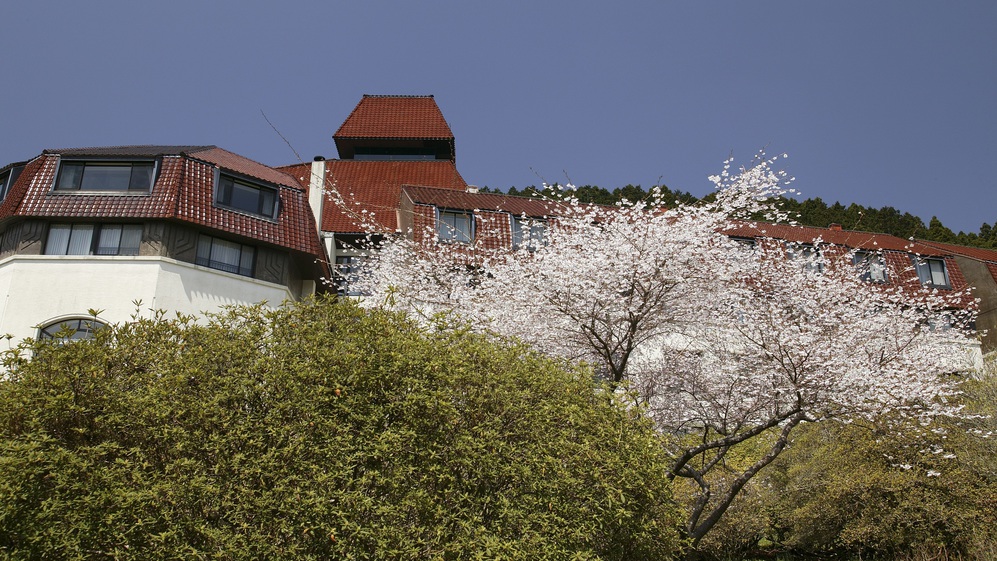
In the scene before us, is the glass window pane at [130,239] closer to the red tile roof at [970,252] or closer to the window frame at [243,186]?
the window frame at [243,186]

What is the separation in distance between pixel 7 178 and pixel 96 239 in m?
5.43

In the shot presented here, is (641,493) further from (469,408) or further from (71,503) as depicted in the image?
(71,503)

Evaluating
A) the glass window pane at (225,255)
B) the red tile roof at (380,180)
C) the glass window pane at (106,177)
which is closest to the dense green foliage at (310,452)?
the glass window pane at (225,255)

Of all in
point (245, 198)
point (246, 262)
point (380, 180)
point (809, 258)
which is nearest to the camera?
point (809, 258)

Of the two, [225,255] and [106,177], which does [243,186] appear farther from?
[106,177]

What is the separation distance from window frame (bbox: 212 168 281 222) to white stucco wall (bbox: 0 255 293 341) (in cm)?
289

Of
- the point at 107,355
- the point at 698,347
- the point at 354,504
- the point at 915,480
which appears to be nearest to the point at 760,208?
the point at 698,347

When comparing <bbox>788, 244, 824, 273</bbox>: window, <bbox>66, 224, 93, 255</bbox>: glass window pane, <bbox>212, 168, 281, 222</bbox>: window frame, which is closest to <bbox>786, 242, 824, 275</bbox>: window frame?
<bbox>788, 244, 824, 273</bbox>: window

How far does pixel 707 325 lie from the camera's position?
1546 centimetres

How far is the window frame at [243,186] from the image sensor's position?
2503cm

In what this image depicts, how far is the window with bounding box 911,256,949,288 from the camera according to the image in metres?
34.6

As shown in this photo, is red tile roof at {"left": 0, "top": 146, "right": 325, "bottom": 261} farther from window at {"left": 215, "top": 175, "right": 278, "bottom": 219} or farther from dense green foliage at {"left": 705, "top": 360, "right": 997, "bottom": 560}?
dense green foliage at {"left": 705, "top": 360, "right": 997, "bottom": 560}

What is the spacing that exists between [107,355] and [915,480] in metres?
16.2

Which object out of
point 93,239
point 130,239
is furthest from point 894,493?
point 93,239
